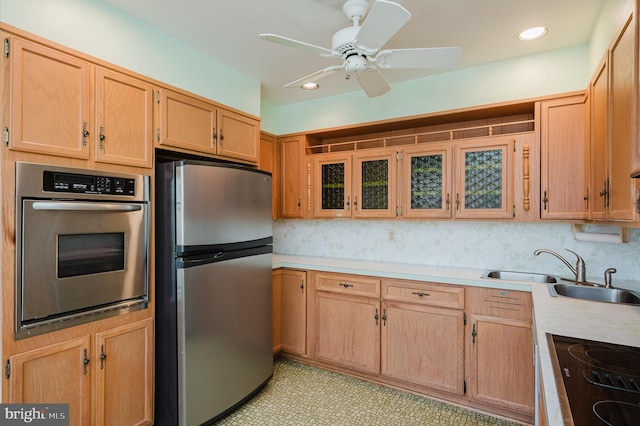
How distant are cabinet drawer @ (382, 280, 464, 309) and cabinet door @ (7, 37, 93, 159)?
2.19 metres

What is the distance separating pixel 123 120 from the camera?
1.97 m

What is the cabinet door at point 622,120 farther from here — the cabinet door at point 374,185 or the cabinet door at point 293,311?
the cabinet door at point 293,311

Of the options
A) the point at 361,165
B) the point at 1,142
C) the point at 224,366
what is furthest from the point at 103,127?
the point at 361,165

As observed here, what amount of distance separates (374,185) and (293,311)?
136 cm

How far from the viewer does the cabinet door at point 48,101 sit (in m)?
1.56

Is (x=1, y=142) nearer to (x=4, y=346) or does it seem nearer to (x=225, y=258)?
(x=4, y=346)

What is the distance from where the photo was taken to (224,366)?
7.44 feet

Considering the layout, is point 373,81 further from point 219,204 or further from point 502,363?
point 502,363

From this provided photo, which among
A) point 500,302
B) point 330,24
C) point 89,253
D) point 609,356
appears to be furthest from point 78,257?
point 500,302

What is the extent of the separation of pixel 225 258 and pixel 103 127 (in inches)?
40.4

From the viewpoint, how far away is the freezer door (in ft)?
6.72

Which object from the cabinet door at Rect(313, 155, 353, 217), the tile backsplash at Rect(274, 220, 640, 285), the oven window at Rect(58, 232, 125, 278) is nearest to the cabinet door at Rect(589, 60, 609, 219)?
the tile backsplash at Rect(274, 220, 640, 285)

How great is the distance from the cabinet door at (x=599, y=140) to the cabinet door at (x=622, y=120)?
0.40 feet

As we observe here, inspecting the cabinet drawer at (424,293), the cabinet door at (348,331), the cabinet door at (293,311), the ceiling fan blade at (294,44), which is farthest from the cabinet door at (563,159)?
the cabinet door at (293,311)
